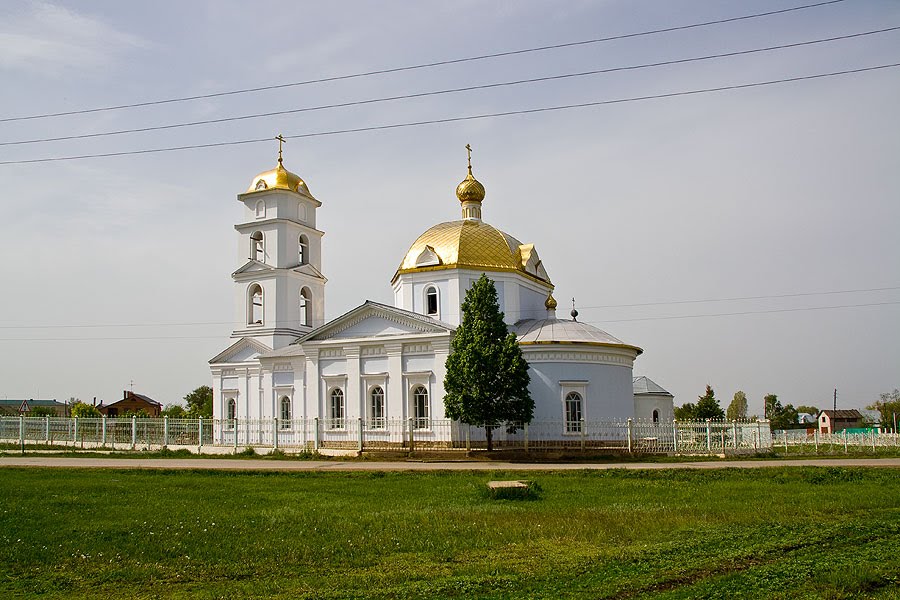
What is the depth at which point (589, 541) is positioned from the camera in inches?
408

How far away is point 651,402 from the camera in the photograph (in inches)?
1609

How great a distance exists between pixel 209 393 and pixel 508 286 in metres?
48.0

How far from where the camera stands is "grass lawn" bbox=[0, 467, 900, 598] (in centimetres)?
801

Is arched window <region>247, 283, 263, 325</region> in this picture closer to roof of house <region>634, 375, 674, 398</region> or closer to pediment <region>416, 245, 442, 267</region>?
pediment <region>416, 245, 442, 267</region>

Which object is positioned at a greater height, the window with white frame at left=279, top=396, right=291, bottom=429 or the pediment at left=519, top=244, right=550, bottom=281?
the pediment at left=519, top=244, right=550, bottom=281

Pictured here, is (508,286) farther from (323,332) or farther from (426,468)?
(426,468)

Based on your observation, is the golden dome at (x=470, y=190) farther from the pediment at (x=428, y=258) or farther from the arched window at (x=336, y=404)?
the arched window at (x=336, y=404)

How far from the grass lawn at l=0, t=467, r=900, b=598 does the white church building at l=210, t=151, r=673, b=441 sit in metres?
13.8

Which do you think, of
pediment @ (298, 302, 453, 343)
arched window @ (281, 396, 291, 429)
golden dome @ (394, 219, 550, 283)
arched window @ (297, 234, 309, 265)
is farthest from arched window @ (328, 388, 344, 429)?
arched window @ (297, 234, 309, 265)

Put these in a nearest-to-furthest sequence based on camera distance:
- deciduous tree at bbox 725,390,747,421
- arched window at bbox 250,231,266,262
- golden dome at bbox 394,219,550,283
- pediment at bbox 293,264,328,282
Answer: golden dome at bbox 394,219,550,283 → pediment at bbox 293,264,328,282 → arched window at bbox 250,231,266,262 → deciduous tree at bbox 725,390,747,421

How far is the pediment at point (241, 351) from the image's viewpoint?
35094 millimetres

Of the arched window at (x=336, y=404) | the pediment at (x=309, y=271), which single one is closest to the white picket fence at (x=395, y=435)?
the arched window at (x=336, y=404)

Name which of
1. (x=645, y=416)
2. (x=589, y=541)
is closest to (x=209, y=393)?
(x=645, y=416)

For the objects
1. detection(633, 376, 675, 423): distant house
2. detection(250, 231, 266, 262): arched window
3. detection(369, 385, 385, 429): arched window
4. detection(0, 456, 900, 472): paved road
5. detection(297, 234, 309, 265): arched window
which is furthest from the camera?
detection(633, 376, 675, 423): distant house
